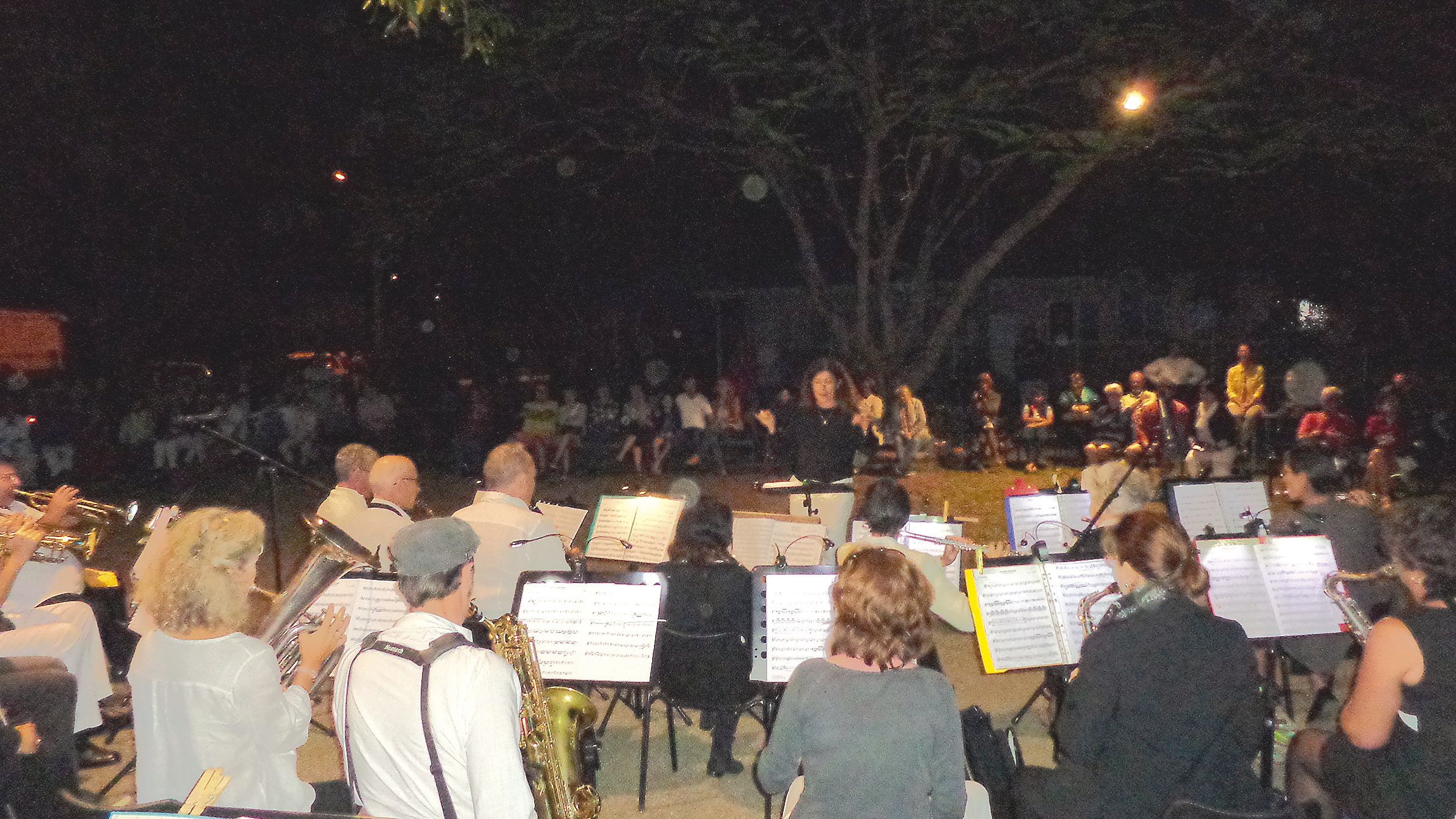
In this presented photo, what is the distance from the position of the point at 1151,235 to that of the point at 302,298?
19620mm

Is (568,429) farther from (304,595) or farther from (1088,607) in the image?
(304,595)

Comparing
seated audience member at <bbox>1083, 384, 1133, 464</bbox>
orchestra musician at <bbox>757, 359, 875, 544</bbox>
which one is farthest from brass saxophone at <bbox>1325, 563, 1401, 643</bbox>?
seated audience member at <bbox>1083, 384, 1133, 464</bbox>

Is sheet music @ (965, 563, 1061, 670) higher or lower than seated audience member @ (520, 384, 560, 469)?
lower

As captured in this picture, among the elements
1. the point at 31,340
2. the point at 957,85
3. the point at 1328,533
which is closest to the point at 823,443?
the point at 1328,533

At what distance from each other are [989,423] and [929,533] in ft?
36.8

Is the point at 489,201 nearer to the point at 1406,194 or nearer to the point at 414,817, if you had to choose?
the point at 1406,194

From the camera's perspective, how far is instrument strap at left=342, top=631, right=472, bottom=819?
2480mm

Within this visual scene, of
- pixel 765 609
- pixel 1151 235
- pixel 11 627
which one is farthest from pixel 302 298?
pixel 765 609

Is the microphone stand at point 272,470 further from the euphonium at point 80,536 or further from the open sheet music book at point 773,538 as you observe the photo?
the open sheet music book at point 773,538

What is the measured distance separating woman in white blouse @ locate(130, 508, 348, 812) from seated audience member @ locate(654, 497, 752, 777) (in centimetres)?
210

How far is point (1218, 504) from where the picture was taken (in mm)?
6121

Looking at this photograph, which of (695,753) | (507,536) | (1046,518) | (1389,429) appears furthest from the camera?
(1389,429)

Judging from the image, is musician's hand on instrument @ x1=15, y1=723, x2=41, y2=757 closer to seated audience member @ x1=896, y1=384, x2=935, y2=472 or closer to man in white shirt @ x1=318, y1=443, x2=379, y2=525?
man in white shirt @ x1=318, y1=443, x2=379, y2=525

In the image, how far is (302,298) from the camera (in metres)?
24.5
